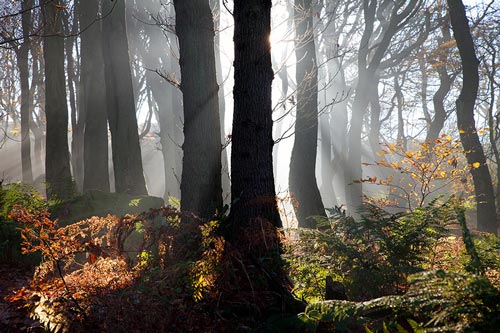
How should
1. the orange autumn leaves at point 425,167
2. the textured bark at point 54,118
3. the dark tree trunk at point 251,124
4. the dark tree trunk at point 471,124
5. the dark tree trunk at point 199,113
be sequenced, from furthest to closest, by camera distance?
the textured bark at point 54,118 → the dark tree trunk at point 471,124 → the orange autumn leaves at point 425,167 → the dark tree trunk at point 199,113 → the dark tree trunk at point 251,124

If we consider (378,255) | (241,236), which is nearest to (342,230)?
(378,255)

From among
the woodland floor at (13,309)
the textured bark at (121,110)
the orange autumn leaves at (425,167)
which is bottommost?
the woodland floor at (13,309)

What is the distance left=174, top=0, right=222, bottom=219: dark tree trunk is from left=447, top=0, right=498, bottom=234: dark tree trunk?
24.1ft

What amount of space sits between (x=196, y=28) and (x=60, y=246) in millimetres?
3528

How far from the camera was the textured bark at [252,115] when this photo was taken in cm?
456

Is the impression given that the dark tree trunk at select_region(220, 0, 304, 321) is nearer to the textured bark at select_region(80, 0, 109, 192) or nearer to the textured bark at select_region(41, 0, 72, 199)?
the textured bark at select_region(41, 0, 72, 199)

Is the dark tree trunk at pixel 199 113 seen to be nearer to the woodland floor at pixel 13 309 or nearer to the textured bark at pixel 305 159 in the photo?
the woodland floor at pixel 13 309

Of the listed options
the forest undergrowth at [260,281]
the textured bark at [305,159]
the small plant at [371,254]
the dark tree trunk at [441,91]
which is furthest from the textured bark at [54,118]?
the dark tree trunk at [441,91]

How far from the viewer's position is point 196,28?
5.91 meters

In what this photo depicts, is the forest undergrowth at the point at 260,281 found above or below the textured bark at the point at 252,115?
below

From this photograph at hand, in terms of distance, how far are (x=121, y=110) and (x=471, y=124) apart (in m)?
8.70

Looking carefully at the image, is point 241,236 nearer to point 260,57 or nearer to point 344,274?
point 344,274

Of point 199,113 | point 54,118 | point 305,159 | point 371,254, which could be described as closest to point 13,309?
point 199,113

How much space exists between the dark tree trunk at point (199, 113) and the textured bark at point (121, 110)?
198 inches
